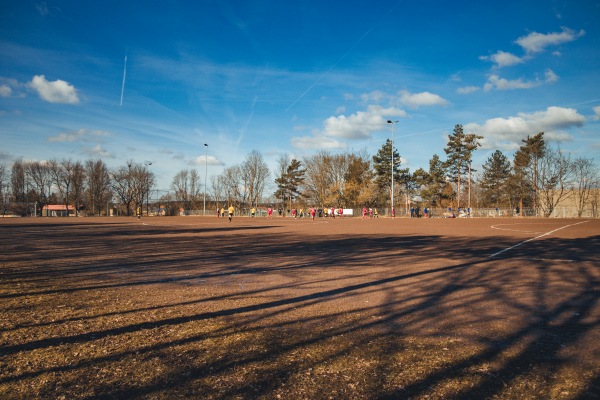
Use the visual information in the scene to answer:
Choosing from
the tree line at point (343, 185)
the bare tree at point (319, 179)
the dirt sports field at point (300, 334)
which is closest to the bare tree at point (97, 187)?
the tree line at point (343, 185)

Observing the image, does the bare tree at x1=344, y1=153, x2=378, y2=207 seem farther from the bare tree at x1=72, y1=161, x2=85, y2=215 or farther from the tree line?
the bare tree at x1=72, y1=161, x2=85, y2=215

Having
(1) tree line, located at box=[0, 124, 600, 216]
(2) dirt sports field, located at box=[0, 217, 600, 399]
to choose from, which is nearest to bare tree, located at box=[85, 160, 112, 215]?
(1) tree line, located at box=[0, 124, 600, 216]

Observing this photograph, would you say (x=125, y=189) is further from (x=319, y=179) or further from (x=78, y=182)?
(x=319, y=179)

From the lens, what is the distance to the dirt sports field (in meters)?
3.28

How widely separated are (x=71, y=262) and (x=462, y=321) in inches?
422

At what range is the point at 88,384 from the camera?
10.8 ft

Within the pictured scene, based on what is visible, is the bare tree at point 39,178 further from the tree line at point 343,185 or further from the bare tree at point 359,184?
the bare tree at point 359,184

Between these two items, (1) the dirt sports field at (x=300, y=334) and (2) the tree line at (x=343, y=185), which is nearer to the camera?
(1) the dirt sports field at (x=300, y=334)

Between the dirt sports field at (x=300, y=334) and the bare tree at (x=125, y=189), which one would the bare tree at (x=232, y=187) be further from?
the dirt sports field at (x=300, y=334)

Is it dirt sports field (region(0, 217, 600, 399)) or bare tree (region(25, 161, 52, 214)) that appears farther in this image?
bare tree (region(25, 161, 52, 214))

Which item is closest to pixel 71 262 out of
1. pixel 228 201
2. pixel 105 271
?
pixel 105 271

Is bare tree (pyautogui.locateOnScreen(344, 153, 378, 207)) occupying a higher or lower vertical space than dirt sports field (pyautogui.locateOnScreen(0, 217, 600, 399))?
higher

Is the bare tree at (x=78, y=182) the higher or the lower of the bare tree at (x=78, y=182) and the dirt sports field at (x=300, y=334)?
the higher

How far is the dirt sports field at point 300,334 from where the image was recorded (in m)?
3.28
